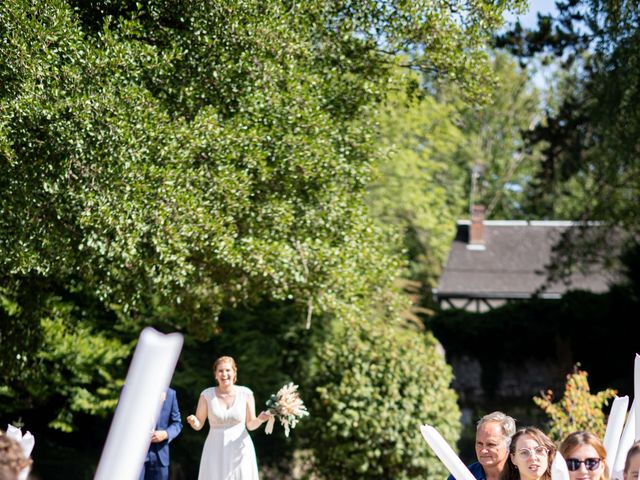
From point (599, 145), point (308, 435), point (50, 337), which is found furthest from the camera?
point (599, 145)

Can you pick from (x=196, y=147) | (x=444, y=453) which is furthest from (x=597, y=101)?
(x=444, y=453)

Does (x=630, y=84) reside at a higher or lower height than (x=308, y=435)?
higher

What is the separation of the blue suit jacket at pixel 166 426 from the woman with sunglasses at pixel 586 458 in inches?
206

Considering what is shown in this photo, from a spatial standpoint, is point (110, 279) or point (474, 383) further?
point (474, 383)

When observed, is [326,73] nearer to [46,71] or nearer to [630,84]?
[46,71]

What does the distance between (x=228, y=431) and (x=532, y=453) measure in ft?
16.5

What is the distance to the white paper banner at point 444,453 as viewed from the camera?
7.50 feet

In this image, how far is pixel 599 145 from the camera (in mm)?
17422

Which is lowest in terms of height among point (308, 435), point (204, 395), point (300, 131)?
point (204, 395)

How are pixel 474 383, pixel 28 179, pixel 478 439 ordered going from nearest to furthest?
1. pixel 478 439
2. pixel 28 179
3. pixel 474 383

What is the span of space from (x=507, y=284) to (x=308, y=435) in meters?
24.5

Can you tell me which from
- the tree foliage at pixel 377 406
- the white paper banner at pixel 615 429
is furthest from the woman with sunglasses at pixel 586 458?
the tree foliage at pixel 377 406

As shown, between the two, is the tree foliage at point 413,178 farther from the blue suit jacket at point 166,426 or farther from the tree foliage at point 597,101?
the blue suit jacket at point 166,426

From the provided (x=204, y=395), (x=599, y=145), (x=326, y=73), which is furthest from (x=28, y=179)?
(x=599, y=145)
